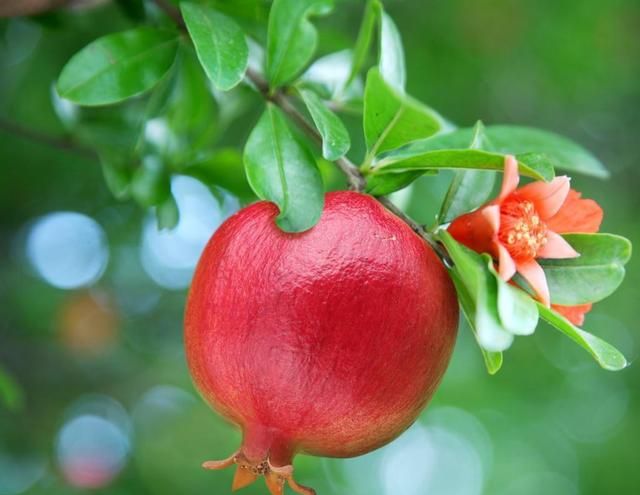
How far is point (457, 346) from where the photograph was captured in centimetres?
207

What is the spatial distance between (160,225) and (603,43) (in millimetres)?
1487

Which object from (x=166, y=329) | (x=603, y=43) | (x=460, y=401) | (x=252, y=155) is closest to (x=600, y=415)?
(x=460, y=401)

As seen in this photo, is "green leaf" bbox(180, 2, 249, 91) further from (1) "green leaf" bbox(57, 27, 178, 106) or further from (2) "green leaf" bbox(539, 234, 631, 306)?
(2) "green leaf" bbox(539, 234, 631, 306)

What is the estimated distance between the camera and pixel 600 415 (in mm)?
2361

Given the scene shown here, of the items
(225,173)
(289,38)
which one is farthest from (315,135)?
(225,173)

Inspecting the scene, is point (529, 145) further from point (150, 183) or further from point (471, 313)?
point (150, 183)

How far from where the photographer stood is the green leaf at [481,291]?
1.52 ft

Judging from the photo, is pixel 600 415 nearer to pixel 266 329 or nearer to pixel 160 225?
pixel 160 225

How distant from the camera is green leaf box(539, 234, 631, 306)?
54 cm

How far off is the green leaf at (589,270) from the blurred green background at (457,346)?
1.02 metres

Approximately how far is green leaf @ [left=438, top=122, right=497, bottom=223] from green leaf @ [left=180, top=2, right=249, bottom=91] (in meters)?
0.17

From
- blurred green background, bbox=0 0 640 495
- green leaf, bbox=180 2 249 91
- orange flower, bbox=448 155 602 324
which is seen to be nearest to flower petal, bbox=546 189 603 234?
orange flower, bbox=448 155 602 324

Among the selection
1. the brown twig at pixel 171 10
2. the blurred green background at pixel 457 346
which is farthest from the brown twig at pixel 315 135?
the blurred green background at pixel 457 346

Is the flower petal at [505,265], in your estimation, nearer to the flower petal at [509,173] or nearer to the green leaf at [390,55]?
the flower petal at [509,173]
